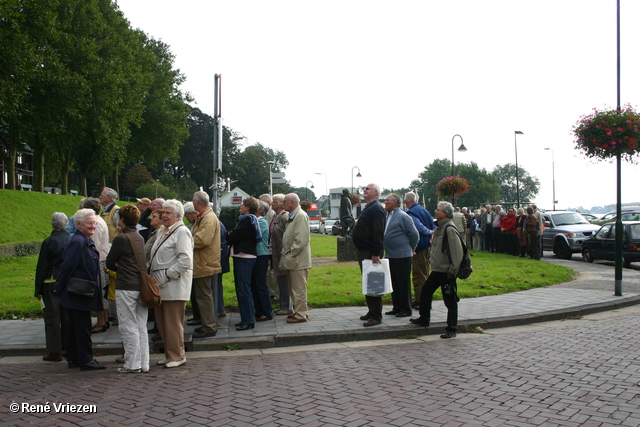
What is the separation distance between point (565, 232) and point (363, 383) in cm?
1783

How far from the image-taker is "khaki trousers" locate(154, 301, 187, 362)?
19.9ft

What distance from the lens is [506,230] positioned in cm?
2030

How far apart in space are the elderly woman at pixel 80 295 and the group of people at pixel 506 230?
13489mm

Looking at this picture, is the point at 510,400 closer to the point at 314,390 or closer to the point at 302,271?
the point at 314,390

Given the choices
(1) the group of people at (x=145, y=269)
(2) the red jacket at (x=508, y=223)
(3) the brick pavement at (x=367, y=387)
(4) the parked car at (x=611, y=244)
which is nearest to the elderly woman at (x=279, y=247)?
(1) the group of people at (x=145, y=269)

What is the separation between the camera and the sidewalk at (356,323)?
7.04 m

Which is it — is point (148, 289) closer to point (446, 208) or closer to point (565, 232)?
point (446, 208)

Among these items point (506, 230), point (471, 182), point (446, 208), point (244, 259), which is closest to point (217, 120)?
point (244, 259)

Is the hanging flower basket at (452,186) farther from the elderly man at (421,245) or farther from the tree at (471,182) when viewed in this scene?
the tree at (471,182)

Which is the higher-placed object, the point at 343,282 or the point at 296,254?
the point at 296,254

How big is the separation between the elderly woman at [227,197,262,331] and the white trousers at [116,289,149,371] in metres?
1.98

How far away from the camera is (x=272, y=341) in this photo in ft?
23.5

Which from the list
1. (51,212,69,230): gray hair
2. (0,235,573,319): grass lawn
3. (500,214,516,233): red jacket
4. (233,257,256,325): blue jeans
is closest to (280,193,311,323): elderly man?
(233,257,256,325): blue jeans

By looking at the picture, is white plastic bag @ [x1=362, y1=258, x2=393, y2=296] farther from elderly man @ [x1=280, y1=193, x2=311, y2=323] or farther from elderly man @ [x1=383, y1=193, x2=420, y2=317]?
elderly man @ [x1=280, y1=193, x2=311, y2=323]
